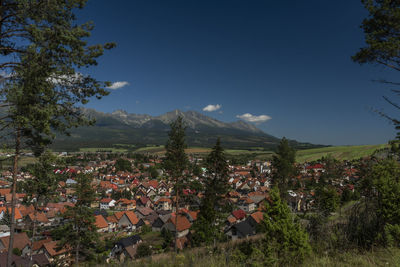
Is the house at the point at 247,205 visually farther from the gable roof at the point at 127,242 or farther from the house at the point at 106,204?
the house at the point at 106,204

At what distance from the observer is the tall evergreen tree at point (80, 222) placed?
19359 millimetres

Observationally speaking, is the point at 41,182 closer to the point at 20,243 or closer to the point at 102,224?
the point at 20,243

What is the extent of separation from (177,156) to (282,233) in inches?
589

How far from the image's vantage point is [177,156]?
21.7 meters

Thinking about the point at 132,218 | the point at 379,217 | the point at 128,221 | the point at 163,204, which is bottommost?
the point at 163,204

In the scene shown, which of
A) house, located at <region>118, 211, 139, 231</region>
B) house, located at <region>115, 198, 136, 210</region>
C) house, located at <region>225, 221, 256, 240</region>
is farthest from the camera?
house, located at <region>115, 198, 136, 210</region>

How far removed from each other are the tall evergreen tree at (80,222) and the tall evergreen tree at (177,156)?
7.48 m

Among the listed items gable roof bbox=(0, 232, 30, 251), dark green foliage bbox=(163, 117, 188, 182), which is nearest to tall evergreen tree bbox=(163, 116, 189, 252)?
dark green foliage bbox=(163, 117, 188, 182)

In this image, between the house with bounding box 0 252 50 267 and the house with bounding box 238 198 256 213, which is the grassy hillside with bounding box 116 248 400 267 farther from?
the house with bounding box 238 198 256 213

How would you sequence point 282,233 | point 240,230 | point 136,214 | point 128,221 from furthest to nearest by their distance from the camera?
1. point 136,214
2. point 128,221
3. point 240,230
4. point 282,233

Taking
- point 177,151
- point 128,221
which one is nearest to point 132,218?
point 128,221

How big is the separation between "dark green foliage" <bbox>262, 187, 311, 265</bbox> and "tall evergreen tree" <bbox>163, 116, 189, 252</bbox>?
13187mm

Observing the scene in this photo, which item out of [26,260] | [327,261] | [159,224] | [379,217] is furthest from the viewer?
[159,224]

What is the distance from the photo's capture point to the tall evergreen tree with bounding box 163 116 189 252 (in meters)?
21.3
